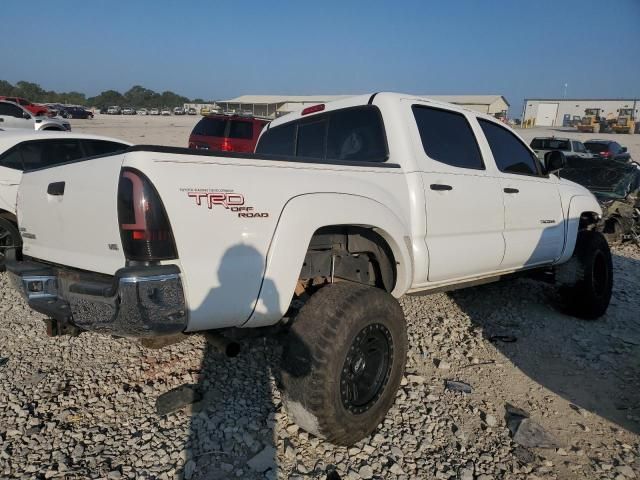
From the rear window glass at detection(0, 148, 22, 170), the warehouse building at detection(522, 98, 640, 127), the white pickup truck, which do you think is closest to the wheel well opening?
the white pickup truck

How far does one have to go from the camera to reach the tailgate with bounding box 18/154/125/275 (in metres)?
2.13

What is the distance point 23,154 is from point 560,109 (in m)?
78.4

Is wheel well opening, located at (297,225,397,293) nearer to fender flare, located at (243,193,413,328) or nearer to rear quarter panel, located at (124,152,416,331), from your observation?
fender flare, located at (243,193,413,328)

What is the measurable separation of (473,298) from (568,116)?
75434 mm

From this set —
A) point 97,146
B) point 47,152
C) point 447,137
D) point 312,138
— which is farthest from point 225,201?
point 97,146

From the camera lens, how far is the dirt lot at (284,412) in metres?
2.52

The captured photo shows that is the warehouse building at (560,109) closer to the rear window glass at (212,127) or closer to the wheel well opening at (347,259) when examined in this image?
the rear window glass at (212,127)

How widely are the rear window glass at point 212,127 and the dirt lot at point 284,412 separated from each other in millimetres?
9720

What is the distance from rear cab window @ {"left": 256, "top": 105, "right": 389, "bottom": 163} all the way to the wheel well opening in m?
0.52

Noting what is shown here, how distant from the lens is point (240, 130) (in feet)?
44.5

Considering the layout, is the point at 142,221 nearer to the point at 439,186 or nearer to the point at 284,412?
the point at 284,412

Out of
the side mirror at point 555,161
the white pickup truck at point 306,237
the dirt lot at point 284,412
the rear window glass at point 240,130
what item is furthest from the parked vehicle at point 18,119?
the side mirror at point 555,161

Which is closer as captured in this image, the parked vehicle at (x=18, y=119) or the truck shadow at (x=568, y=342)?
the truck shadow at (x=568, y=342)

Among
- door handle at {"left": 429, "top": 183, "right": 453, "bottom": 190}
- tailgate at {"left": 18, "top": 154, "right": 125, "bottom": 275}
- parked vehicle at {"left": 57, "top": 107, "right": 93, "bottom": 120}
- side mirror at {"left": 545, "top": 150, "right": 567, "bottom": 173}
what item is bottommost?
tailgate at {"left": 18, "top": 154, "right": 125, "bottom": 275}
